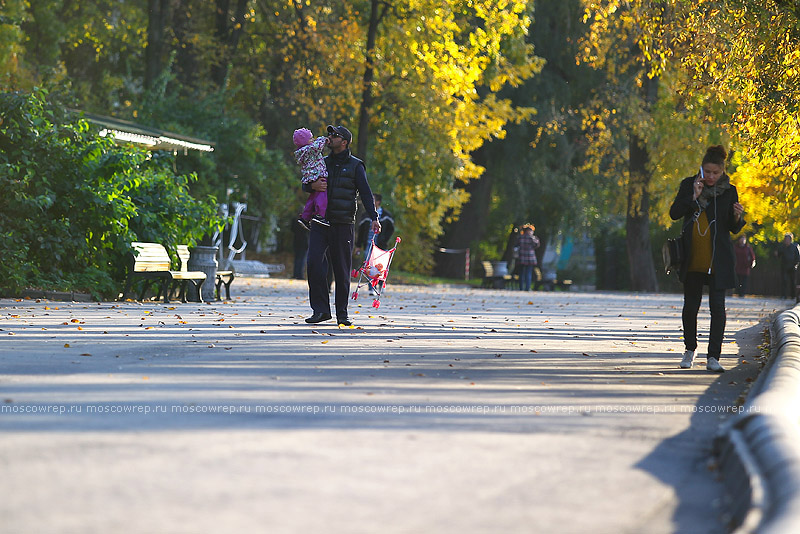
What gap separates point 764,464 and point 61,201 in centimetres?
1577

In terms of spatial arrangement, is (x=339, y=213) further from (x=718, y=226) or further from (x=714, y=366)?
(x=714, y=366)

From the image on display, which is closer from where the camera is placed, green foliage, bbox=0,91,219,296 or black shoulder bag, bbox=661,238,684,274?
black shoulder bag, bbox=661,238,684,274

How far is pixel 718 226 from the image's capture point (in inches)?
437

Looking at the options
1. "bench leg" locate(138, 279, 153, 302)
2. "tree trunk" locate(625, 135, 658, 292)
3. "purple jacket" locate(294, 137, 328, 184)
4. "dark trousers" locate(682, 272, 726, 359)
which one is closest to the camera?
"dark trousers" locate(682, 272, 726, 359)

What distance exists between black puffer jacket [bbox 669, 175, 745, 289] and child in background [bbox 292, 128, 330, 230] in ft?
14.7

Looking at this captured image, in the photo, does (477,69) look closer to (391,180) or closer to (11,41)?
(391,180)

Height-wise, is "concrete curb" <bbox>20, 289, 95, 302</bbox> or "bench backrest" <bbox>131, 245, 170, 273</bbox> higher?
"bench backrest" <bbox>131, 245, 170, 273</bbox>

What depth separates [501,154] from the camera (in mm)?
46531

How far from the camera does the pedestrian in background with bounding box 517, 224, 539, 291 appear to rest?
37.5 meters

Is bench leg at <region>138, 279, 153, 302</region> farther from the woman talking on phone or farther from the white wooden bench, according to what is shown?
the woman talking on phone

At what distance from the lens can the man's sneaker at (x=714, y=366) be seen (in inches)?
436

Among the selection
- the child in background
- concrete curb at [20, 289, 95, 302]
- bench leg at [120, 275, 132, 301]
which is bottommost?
concrete curb at [20, 289, 95, 302]

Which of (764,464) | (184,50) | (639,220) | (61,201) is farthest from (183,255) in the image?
(639,220)

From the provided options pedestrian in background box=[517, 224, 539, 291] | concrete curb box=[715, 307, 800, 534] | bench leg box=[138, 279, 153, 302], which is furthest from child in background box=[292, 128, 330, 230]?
pedestrian in background box=[517, 224, 539, 291]
